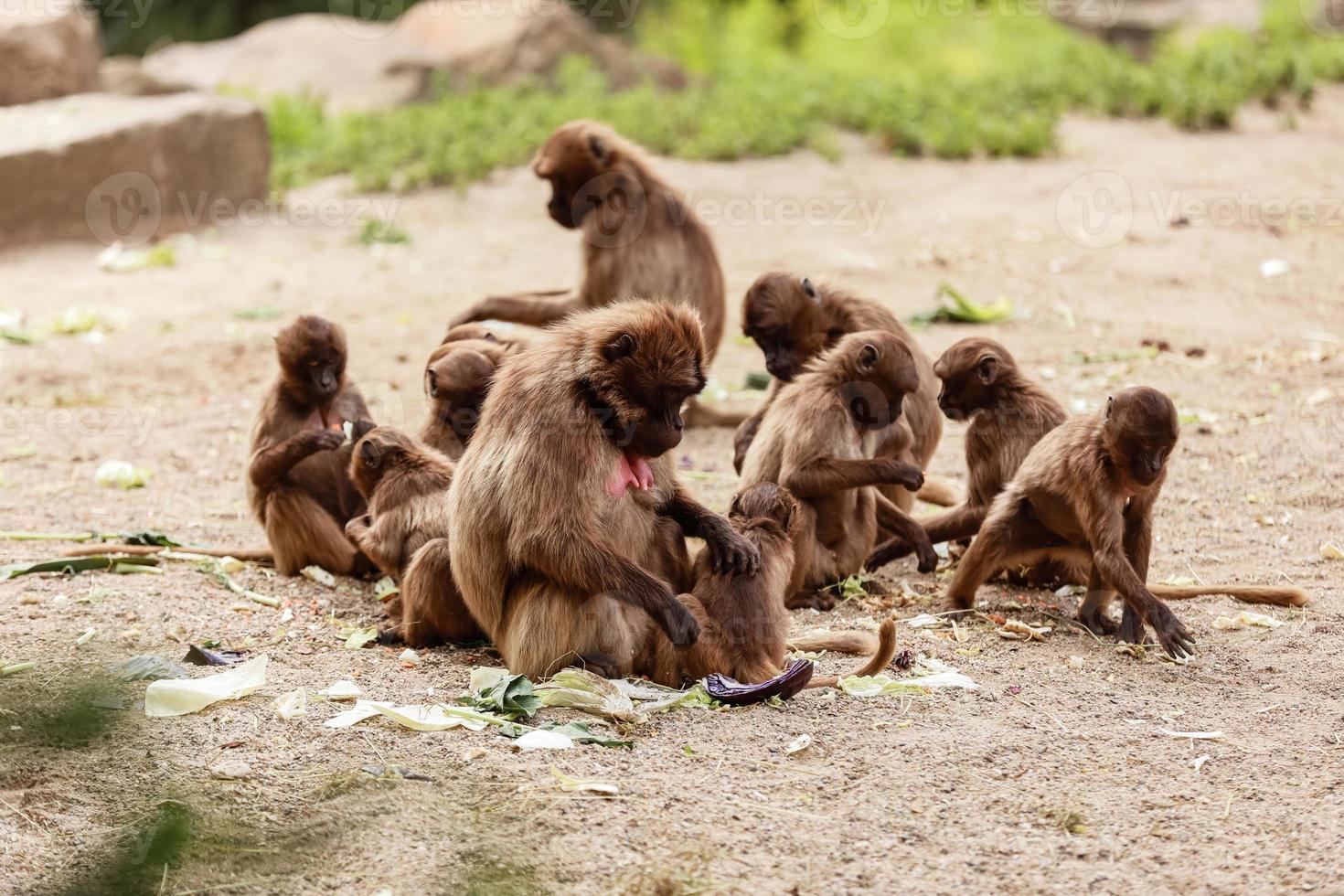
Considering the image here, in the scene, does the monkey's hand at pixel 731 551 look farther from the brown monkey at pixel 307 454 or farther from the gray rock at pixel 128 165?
the gray rock at pixel 128 165

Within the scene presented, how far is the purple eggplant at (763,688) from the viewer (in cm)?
502

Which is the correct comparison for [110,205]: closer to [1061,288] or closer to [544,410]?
[1061,288]

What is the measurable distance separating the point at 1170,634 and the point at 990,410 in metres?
1.51

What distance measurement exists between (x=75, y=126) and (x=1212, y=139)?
35.8 ft

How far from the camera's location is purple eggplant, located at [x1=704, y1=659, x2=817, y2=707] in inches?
198

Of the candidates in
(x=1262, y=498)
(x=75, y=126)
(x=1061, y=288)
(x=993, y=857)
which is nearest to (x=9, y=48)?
(x=75, y=126)

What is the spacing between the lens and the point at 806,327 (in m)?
7.53

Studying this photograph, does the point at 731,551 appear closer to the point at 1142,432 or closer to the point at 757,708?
the point at 757,708

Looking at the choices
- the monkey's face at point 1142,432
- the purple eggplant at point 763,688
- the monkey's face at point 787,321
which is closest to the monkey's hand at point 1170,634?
the monkey's face at point 1142,432

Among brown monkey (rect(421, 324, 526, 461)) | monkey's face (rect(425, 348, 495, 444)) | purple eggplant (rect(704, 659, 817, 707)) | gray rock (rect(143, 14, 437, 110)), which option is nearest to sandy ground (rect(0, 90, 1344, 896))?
purple eggplant (rect(704, 659, 817, 707))

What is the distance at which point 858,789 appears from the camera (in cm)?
444

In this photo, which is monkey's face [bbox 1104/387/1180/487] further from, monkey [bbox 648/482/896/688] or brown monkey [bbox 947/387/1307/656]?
monkey [bbox 648/482/896/688]

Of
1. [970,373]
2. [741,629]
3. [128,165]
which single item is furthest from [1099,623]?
[128,165]

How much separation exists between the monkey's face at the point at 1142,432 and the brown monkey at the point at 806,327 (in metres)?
1.73
